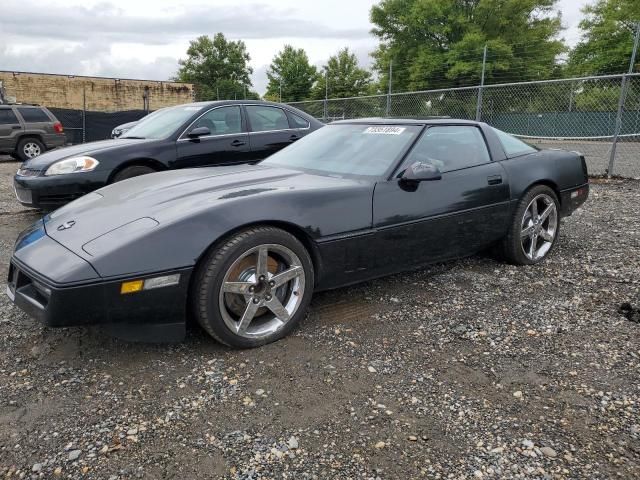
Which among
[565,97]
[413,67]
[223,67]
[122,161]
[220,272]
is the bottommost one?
[220,272]

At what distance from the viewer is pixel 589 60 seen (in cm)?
3453

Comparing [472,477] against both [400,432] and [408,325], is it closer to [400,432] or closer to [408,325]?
[400,432]

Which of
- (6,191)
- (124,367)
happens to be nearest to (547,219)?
(124,367)

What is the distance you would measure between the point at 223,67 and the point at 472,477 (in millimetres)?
72520

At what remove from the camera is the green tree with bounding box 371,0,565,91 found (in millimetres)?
32156

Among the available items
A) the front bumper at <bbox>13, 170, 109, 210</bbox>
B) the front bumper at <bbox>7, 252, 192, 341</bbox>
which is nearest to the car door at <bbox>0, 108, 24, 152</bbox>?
the front bumper at <bbox>13, 170, 109, 210</bbox>

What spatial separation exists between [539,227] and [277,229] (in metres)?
2.67

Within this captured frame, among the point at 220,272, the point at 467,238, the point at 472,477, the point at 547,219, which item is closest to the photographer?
the point at 472,477

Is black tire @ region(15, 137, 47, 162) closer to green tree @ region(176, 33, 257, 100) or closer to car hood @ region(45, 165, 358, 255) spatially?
car hood @ region(45, 165, 358, 255)

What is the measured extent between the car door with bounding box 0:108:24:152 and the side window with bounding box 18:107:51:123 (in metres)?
0.20

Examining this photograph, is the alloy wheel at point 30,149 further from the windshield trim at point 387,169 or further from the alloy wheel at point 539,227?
the alloy wheel at point 539,227

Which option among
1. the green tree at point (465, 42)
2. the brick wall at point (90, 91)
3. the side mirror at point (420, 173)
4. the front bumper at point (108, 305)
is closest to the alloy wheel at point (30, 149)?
the front bumper at point (108, 305)

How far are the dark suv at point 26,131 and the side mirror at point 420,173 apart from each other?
1264 cm

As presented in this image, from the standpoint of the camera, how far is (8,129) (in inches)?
503
